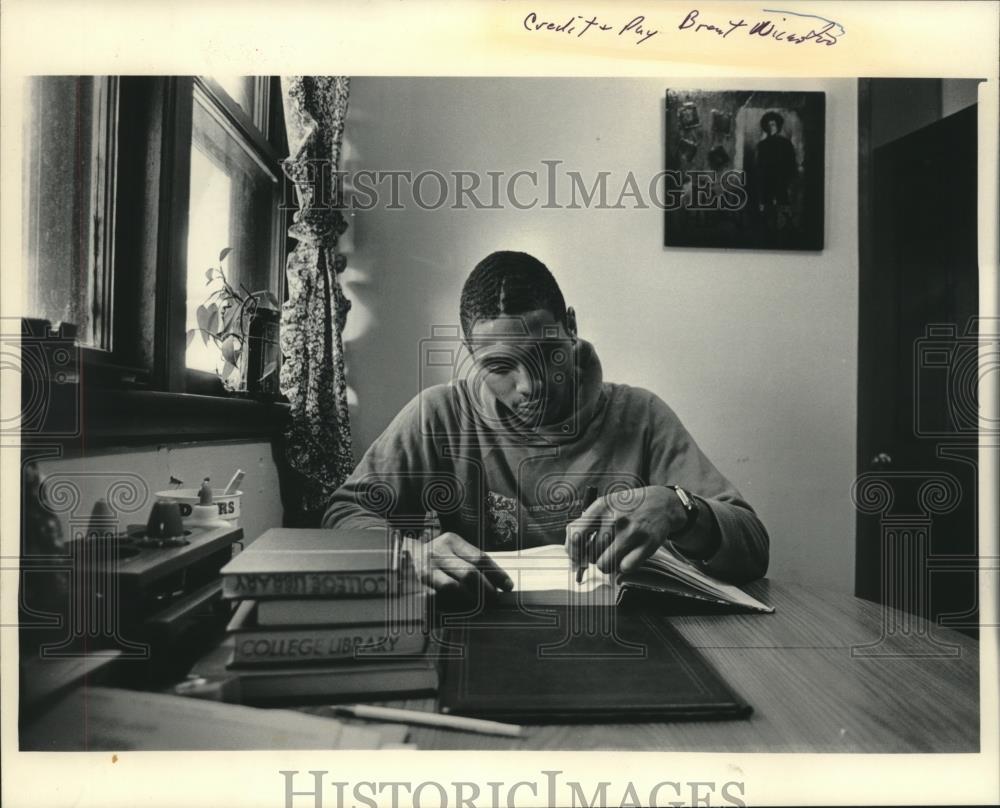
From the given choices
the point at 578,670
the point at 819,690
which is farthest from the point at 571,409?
the point at 819,690

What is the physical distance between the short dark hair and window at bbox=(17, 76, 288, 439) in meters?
0.24

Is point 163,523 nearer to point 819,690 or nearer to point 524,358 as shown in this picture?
point 524,358

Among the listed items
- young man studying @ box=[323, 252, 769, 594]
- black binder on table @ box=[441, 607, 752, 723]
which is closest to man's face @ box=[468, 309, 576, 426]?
young man studying @ box=[323, 252, 769, 594]

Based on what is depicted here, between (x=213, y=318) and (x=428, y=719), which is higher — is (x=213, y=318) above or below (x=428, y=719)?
above

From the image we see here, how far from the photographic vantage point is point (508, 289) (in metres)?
0.83

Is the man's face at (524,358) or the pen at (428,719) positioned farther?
the man's face at (524,358)

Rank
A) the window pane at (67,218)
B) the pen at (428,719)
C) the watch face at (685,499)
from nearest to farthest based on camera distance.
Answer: the pen at (428,719), the window pane at (67,218), the watch face at (685,499)

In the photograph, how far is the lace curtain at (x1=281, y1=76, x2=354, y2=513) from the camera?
32.5 inches

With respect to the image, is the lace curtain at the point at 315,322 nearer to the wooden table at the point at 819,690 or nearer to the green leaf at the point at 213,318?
the green leaf at the point at 213,318

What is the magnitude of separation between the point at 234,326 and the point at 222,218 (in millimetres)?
127

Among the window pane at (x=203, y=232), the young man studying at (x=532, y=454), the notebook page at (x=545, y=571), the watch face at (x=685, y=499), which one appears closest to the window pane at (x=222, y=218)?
the window pane at (x=203, y=232)

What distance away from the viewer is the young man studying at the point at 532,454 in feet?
2.71

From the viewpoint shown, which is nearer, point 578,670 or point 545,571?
point 578,670

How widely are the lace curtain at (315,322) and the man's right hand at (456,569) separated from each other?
0.15 m
